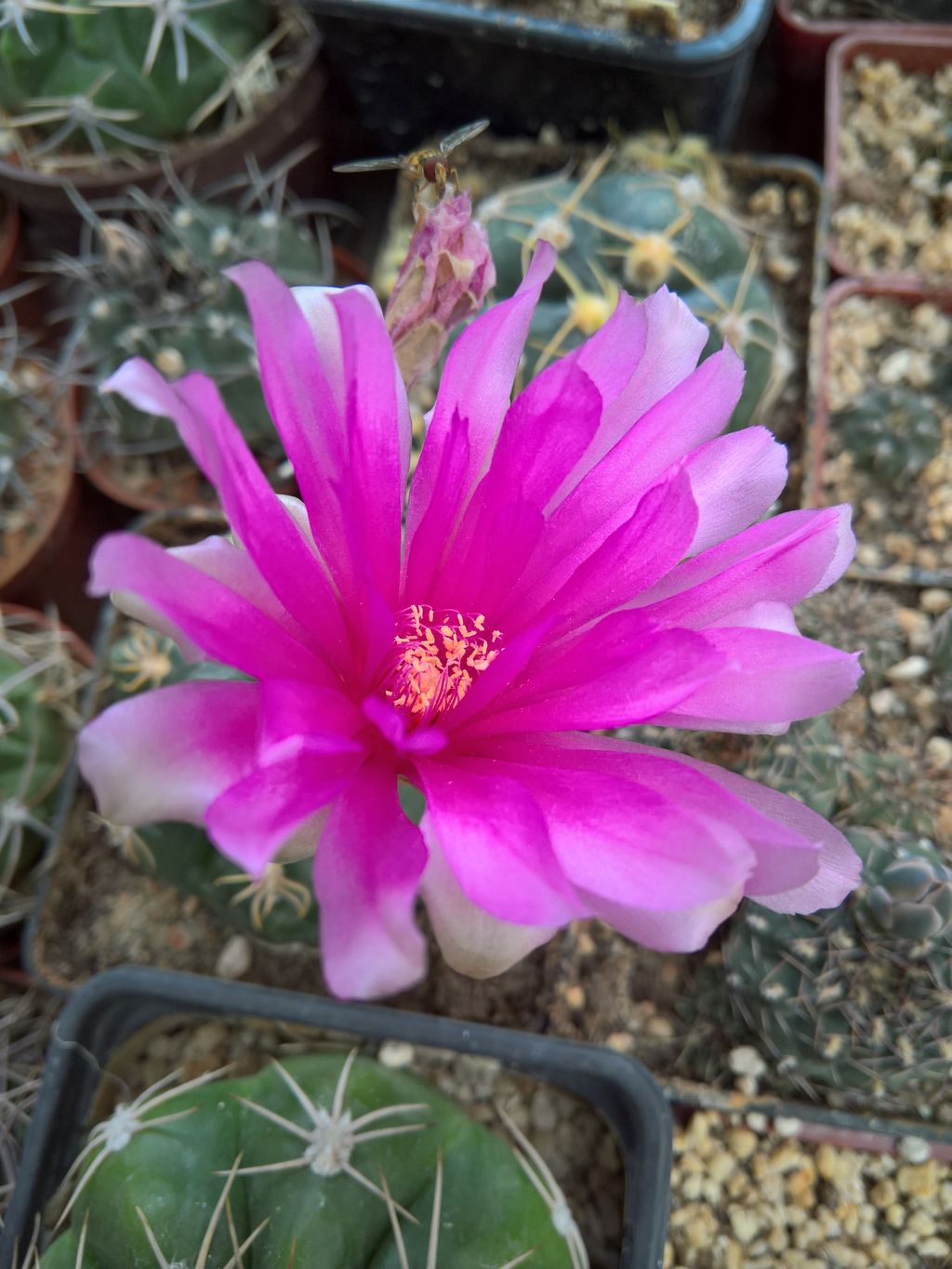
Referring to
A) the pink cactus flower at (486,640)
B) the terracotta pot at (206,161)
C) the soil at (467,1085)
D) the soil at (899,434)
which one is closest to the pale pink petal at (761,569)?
the pink cactus flower at (486,640)

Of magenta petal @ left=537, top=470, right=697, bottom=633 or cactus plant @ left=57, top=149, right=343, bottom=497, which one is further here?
cactus plant @ left=57, top=149, right=343, bottom=497

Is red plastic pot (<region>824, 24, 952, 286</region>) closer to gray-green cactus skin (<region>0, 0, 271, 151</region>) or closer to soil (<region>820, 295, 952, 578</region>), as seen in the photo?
soil (<region>820, 295, 952, 578</region>)

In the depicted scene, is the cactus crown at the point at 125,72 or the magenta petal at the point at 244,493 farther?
the cactus crown at the point at 125,72

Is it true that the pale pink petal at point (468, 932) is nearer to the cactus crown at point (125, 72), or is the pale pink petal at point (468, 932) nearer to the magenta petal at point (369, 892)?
the magenta petal at point (369, 892)

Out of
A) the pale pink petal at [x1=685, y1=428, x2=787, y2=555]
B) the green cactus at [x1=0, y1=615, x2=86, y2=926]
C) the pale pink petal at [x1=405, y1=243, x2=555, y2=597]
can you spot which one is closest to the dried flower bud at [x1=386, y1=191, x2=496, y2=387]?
the pale pink petal at [x1=405, y1=243, x2=555, y2=597]

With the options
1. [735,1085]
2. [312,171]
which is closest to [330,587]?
[735,1085]

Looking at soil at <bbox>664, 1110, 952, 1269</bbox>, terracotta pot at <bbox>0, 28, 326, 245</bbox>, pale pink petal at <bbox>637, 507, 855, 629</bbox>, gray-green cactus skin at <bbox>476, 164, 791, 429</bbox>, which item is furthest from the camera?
terracotta pot at <bbox>0, 28, 326, 245</bbox>
